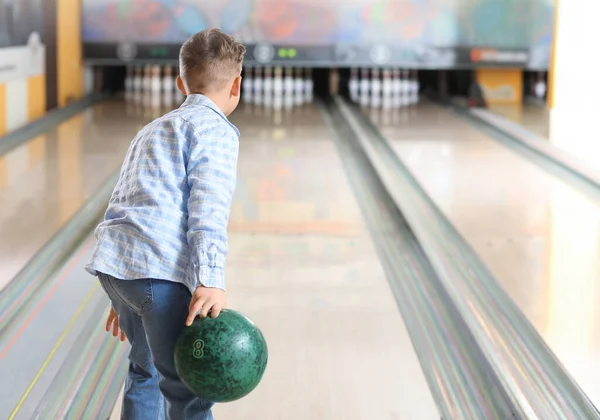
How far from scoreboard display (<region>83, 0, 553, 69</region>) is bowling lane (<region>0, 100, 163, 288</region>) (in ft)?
3.11

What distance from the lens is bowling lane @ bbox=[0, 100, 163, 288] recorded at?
2.90 metres

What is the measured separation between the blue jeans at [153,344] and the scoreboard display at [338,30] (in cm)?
514

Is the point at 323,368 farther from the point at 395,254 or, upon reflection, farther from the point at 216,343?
the point at 395,254

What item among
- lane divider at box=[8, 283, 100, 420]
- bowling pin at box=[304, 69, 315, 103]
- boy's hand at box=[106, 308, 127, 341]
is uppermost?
bowling pin at box=[304, 69, 315, 103]

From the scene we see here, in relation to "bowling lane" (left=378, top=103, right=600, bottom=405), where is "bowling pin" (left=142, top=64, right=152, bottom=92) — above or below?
above

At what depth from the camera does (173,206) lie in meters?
1.36

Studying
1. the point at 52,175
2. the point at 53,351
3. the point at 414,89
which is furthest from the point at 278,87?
the point at 53,351

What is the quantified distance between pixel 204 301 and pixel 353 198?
241 centimetres

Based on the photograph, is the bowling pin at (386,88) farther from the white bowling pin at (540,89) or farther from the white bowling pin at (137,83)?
the white bowling pin at (137,83)

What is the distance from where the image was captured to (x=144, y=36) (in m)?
6.43

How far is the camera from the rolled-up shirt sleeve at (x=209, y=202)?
4.27 feet

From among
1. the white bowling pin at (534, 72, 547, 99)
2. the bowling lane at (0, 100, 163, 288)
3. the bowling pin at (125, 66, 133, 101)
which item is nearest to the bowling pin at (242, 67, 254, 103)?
the bowling pin at (125, 66, 133, 101)

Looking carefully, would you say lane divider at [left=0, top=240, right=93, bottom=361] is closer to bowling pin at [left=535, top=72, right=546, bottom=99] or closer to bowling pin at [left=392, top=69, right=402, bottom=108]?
bowling pin at [left=392, top=69, right=402, bottom=108]

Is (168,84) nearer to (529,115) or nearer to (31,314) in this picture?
(529,115)
